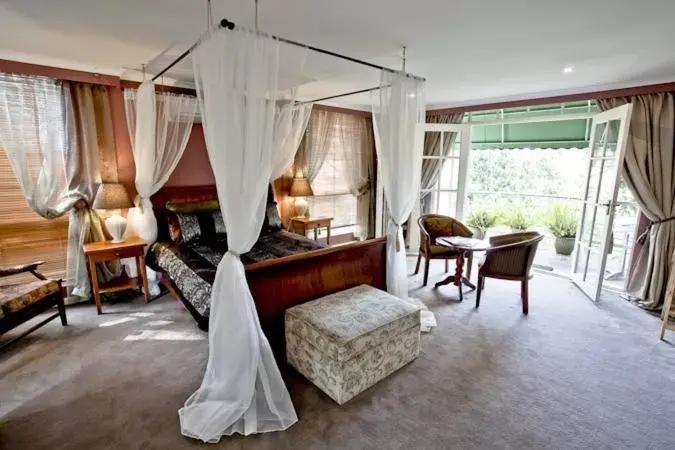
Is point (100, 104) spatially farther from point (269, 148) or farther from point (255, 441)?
point (255, 441)

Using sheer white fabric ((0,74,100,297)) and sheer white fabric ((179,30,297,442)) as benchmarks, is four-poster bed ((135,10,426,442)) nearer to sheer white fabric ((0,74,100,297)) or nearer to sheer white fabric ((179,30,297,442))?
sheer white fabric ((179,30,297,442))

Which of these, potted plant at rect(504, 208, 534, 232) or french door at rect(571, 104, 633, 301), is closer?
french door at rect(571, 104, 633, 301)

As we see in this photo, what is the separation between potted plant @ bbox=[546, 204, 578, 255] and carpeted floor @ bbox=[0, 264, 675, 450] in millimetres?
2359

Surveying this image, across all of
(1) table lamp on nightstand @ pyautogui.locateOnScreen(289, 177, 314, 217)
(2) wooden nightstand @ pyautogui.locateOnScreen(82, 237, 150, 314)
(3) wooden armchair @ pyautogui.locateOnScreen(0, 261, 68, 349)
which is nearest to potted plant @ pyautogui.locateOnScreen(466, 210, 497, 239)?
(1) table lamp on nightstand @ pyautogui.locateOnScreen(289, 177, 314, 217)

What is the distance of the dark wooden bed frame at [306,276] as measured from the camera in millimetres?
2385

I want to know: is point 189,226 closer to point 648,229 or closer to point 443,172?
point 443,172

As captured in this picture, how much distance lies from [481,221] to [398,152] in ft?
12.5

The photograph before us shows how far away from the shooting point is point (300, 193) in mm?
4785

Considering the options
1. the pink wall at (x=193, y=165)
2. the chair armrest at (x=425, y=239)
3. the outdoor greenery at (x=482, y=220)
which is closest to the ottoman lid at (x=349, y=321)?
the chair armrest at (x=425, y=239)

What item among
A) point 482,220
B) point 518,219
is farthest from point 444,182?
point 518,219

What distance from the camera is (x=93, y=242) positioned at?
353 cm

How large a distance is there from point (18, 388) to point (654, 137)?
5.95 m

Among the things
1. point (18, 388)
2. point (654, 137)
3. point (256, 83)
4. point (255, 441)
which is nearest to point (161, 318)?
point (18, 388)

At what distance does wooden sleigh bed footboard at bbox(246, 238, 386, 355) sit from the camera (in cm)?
238
